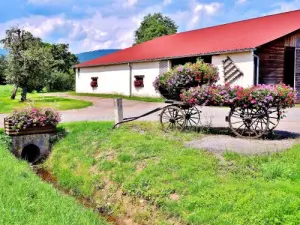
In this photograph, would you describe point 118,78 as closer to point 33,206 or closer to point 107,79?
point 107,79

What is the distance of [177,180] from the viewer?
6000mm

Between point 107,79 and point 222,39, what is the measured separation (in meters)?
10.4

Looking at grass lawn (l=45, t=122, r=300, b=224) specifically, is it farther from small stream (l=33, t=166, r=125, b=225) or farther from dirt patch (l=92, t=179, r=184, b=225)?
small stream (l=33, t=166, r=125, b=225)

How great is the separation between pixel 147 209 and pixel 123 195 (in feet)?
2.57

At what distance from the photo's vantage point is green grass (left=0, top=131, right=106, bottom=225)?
4680 millimetres

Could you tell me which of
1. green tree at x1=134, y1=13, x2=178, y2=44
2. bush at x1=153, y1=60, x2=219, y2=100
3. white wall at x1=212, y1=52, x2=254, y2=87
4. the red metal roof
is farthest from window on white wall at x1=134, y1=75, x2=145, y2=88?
green tree at x1=134, y1=13, x2=178, y2=44

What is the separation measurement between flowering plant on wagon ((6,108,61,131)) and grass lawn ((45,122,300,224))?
1.15 meters

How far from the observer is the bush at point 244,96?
8.00 metres

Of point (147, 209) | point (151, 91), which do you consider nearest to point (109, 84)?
point (151, 91)

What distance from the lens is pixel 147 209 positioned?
567cm

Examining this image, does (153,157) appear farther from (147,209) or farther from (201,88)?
(201,88)

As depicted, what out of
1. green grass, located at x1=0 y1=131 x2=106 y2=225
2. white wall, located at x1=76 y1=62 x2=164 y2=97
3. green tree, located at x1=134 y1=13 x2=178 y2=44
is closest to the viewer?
green grass, located at x1=0 y1=131 x2=106 y2=225

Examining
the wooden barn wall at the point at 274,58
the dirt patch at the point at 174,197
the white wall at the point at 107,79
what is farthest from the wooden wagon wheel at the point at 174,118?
the white wall at the point at 107,79

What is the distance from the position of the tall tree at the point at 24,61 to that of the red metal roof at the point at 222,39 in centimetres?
578
